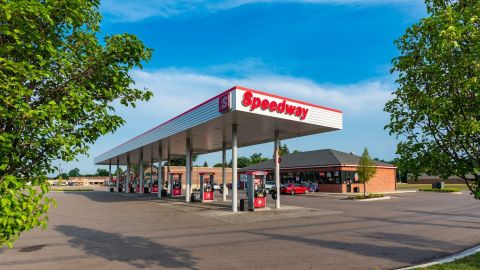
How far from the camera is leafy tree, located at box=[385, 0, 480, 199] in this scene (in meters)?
6.16

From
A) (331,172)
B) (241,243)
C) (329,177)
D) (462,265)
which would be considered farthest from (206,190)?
(462,265)

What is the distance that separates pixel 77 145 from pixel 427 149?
6.87 meters

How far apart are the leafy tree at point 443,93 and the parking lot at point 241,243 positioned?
3.06m

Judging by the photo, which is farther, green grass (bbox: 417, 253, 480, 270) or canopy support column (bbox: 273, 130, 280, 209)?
canopy support column (bbox: 273, 130, 280, 209)

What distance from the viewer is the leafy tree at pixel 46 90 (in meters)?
3.77

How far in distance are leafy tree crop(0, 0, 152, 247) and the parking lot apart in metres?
5.01

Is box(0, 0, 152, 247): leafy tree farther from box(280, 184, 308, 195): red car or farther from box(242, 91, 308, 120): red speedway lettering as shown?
box(280, 184, 308, 195): red car

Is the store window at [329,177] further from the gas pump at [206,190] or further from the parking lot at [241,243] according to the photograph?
the parking lot at [241,243]

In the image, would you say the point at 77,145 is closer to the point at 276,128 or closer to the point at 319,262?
the point at 319,262

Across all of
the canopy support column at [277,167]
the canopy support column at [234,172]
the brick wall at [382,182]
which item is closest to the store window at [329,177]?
the brick wall at [382,182]

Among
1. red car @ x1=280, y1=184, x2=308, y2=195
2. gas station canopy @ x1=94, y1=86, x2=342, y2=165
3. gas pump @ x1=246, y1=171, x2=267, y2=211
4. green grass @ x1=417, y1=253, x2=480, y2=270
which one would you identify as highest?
gas station canopy @ x1=94, y1=86, x2=342, y2=165

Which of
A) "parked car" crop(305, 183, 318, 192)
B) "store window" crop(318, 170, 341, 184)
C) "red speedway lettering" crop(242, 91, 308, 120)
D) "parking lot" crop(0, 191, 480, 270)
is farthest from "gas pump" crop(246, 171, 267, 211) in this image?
"parked car" crop(305, 183, 318, 192)

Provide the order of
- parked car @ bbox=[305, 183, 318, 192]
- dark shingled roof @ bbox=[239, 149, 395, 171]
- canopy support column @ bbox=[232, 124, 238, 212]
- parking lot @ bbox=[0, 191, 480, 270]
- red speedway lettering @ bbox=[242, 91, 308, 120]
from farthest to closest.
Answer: parked car @ bbox=[305, 183, 318, 192], dark shingled roof @ bbox=[239, 149, 395, 171], canopy support column @ bbox=[232, 124, 238, 212], red speedway lettering @ bbox=[242, 91, 308, 120], parking lot @ bbox=[0, 191, 480, 270]

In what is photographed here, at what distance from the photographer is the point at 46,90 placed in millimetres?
4609
